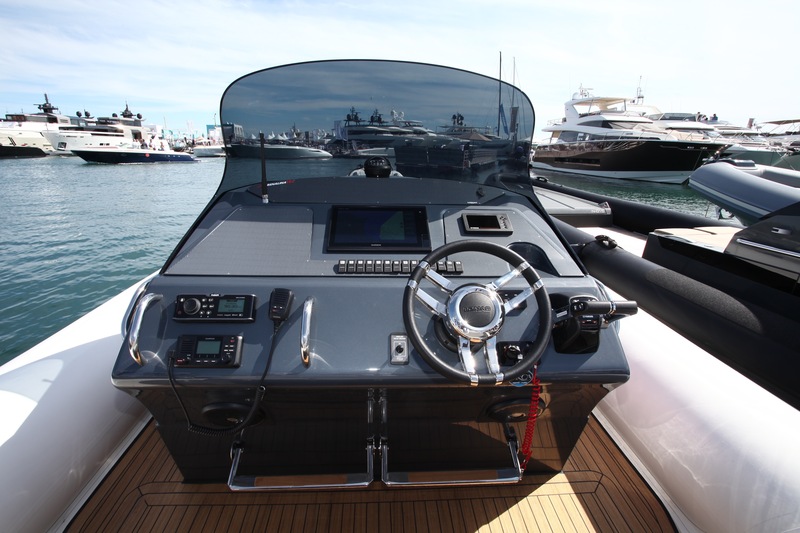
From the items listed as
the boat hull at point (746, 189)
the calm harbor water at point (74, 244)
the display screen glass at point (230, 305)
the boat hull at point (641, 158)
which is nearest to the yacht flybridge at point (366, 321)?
the display screen glass at point (230, 305)

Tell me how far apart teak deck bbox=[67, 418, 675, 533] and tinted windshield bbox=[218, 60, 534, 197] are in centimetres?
132

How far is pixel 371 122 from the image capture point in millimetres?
1857

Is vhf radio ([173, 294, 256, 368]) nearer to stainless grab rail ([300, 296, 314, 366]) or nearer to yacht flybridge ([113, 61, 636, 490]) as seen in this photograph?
yacht flybridge ([113, 61, 636, 490])

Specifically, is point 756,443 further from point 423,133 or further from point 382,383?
point 423,133

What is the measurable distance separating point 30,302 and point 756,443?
629 centimetres

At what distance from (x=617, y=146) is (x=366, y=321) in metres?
20.2

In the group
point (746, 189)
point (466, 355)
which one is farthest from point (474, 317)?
point (746, 189)

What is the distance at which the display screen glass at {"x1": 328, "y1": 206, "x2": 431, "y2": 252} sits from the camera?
160 centimetres

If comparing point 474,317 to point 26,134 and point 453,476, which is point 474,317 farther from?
point 26,134

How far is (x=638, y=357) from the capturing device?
1725 mm

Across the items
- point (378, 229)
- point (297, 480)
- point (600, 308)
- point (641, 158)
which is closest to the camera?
point (600, 308)

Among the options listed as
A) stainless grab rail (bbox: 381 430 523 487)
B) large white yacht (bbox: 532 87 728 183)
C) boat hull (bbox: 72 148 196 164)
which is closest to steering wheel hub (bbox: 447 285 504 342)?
stainless grab rail (bbox: 381 430 523 487)

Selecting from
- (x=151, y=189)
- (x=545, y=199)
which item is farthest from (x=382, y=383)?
(x=151, y=189)

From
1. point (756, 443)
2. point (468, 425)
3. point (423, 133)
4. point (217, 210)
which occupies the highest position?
point (423, 133)
